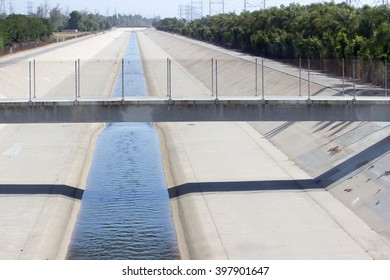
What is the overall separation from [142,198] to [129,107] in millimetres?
3894

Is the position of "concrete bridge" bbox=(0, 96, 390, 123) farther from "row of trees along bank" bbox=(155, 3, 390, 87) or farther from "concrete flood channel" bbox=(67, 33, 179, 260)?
"row of trees along bank" bbox=(155, 3, 390, 87)

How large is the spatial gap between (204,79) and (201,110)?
48741 mm

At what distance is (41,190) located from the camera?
37156mm

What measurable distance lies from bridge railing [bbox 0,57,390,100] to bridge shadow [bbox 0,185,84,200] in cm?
586

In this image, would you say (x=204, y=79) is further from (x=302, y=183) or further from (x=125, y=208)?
(x=125, y=208)

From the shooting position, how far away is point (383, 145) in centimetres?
3938

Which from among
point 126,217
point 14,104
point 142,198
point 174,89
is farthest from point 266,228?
point 174,89

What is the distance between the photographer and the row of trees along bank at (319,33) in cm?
6243

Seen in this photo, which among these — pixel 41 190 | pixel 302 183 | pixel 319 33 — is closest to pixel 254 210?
pixel 302 183

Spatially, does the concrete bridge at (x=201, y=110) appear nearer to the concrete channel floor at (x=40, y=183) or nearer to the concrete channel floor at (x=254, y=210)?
the concrete channel floor at (x=254, y=210)

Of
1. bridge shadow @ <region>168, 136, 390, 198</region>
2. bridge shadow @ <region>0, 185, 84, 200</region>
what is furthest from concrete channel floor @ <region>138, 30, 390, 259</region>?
bridge shadow @ <region>0, 185, 84, 200</region>

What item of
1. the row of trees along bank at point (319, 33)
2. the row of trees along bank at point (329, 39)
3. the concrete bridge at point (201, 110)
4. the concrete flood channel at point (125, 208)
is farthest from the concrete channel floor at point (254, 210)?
the row of trees along bank at point (319, 33)

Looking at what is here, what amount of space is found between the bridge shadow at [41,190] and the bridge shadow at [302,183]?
4071 mm
